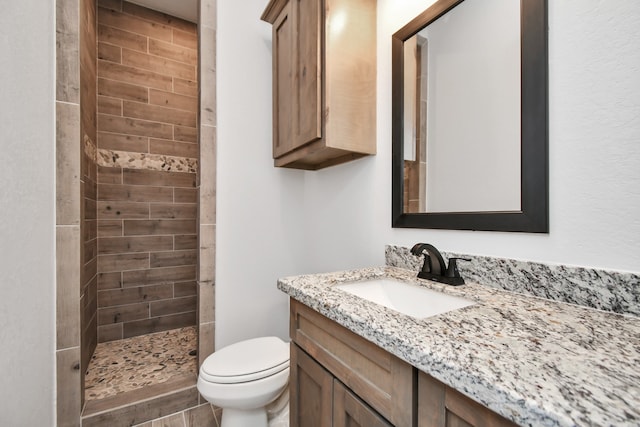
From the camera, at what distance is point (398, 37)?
1.21m

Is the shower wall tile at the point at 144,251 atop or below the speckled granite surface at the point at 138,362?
atop

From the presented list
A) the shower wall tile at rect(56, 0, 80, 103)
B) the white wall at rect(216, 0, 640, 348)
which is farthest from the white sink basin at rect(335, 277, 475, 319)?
the shower wall tile at rect(56, 0, 80, 103)

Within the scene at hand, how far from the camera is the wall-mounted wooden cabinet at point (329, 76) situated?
3.92ft

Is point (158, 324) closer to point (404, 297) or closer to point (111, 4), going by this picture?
point (404, 297)

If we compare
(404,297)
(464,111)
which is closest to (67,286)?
(404,297)

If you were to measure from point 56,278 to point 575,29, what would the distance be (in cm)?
218

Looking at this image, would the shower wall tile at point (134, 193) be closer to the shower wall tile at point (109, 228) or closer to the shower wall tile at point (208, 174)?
the shower wall tile at point (109, 228)

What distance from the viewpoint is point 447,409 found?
46 cm

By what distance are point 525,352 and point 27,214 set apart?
1.37m

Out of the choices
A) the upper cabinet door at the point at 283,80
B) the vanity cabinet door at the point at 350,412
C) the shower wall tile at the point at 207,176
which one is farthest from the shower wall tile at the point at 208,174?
the vanity cabinet door at the point at 350,412

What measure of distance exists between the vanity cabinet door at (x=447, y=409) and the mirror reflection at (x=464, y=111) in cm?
62

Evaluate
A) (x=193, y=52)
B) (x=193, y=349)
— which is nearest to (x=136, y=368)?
(x=193, y=349)

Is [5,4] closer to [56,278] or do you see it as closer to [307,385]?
[56,278]

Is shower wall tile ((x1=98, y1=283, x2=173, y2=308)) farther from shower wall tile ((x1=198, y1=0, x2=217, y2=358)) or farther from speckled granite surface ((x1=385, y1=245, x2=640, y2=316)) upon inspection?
speckled granite surface ((x1=385, y1=245, x2=640, y2=316))
